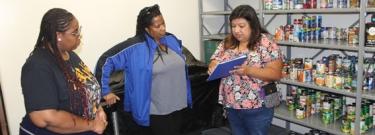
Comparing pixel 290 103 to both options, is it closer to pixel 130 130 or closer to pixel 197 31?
pixel 197 31

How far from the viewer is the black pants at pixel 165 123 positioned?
2.17 meters

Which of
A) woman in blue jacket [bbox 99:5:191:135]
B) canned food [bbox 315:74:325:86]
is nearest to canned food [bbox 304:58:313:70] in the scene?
canned food [bbox 315:74:325:86]

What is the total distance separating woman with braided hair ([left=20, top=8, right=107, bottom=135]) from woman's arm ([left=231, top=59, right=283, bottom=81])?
0.89 meters

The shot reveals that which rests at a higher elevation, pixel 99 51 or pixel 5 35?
pixel 5 35

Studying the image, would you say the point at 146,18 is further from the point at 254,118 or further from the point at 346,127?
the point at 346,127

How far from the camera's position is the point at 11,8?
95.8 inches

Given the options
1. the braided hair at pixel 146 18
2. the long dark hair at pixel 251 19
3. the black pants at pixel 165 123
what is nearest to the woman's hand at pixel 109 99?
the black pants at pixel 165 123

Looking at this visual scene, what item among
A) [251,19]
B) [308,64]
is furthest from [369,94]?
[251,19]

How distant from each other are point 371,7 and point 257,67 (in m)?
0.88

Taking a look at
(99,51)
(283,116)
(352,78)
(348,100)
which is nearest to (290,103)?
(283,116)

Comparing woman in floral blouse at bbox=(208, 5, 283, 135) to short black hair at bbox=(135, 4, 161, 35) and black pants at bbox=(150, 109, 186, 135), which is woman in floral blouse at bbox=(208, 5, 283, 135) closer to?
black pants at bbox=(150, 109, 186, 135)

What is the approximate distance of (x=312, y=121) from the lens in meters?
2.71

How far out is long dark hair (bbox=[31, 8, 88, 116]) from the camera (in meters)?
1.30

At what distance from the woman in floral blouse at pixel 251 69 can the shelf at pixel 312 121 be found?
742 mm
